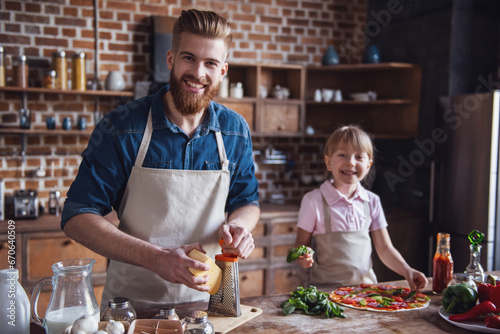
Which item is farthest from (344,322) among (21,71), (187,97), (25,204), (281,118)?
(21,71)

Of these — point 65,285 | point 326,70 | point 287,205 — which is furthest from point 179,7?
point 65,285

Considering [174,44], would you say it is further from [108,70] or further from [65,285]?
[108,70]

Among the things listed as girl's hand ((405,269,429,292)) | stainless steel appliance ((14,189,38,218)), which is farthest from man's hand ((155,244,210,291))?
stainless steel appliance ((14,189,38,218))

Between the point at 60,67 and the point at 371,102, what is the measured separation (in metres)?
2.48

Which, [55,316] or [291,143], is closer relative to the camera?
[55,316]

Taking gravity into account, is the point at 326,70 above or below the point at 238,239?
above

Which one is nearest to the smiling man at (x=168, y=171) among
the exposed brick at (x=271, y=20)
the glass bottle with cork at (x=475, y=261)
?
the glass bottle with cork at (x=475, y=261)

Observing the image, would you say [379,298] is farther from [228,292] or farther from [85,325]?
[85,325]

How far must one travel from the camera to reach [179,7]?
12.8 ft

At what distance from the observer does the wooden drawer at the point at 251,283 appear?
365cm

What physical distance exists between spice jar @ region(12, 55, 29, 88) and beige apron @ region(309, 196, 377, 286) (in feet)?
7.80

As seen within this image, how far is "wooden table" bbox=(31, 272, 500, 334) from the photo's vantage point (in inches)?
58.6

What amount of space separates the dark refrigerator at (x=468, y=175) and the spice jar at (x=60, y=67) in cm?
283

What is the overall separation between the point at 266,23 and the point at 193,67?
2647 millimetres
